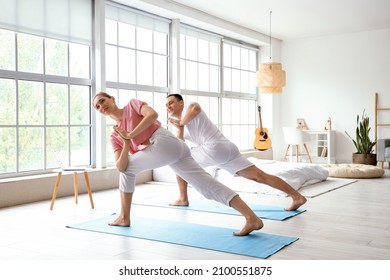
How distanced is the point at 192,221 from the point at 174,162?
78 centimetres

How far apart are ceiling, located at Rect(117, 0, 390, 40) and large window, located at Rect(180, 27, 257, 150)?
643 mm

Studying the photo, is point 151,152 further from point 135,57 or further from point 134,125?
point 135,57

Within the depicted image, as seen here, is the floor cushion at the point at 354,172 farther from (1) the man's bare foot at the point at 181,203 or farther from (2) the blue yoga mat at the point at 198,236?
(2) the blue yoga mat at the point at 198,236

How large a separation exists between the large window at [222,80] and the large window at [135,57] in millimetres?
629

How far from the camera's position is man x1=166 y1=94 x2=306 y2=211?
3.90 metres

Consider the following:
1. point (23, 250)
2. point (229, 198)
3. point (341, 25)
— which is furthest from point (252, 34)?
point (23, 250)

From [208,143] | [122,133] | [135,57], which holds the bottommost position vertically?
[208,143]

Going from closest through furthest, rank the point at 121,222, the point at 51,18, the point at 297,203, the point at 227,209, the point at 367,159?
the point at 121,222, the point at 297,203, the point at 227,209, the point at 51,18, the point at 367,159

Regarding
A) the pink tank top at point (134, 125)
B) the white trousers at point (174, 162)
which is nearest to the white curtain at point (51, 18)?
the pink tank top at point (134, 125)

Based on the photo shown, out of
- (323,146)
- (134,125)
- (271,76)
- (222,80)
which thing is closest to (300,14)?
(271,76)

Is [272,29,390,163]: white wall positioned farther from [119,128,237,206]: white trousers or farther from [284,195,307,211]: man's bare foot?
[119,128,237,206]: white trousers

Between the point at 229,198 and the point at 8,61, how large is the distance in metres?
3.26

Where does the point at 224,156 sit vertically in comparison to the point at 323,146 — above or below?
above

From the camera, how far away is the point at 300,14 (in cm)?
795
